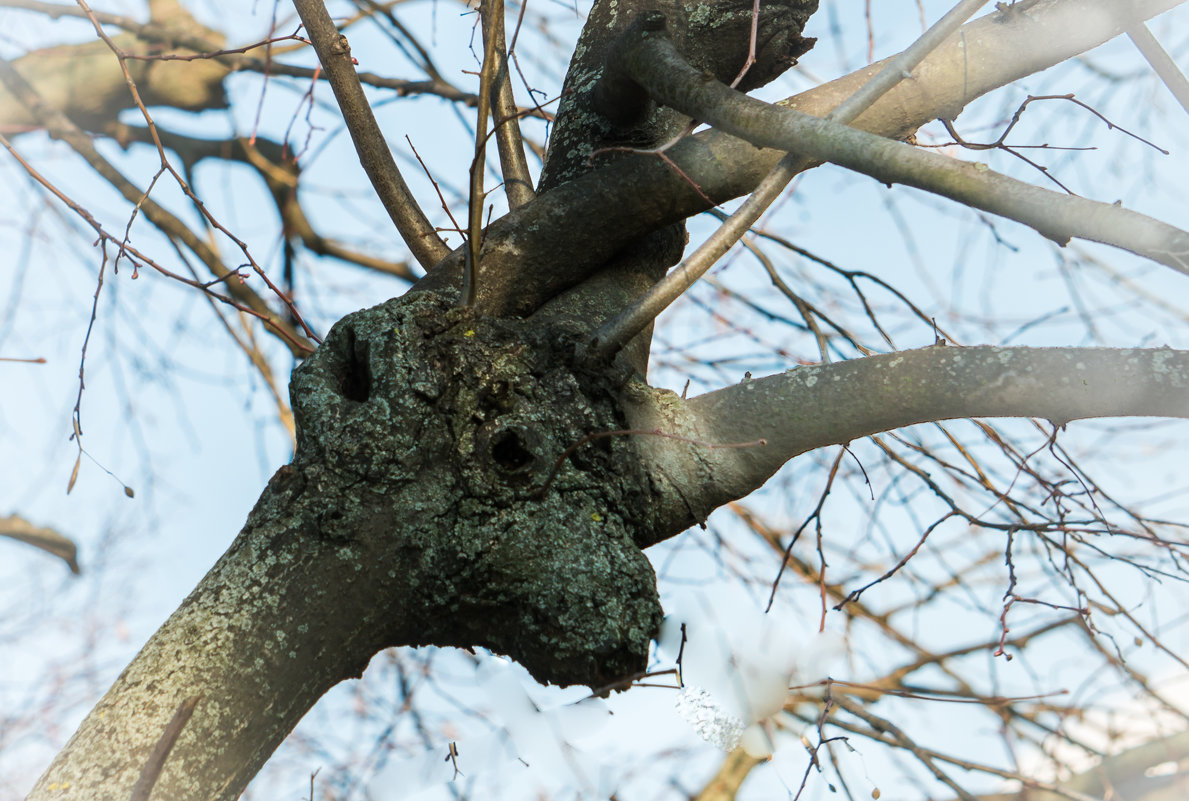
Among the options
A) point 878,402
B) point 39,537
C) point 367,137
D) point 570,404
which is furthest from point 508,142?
point 39,537

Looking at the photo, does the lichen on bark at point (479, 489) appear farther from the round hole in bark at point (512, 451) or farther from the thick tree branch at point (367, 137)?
the thick tree branch at point (367, 137)

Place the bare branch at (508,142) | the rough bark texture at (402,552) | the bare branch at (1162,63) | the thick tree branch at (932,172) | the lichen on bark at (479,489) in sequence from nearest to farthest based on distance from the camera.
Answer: the thick tree branch at (932,172) < the rough bark texture at (402,552) < the lichen on bark at (479,489) < the bare branch at (1162,63) < the bare branch at (508,142)

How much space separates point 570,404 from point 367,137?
38.4 inches

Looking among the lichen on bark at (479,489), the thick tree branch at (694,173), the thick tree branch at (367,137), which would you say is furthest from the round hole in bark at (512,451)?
the thick tree branch at (367,137)

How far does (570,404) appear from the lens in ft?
4.78

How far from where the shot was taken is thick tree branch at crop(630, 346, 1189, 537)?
1.31 metres

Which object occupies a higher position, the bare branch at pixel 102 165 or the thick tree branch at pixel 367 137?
the bare branch at pixel 102 165

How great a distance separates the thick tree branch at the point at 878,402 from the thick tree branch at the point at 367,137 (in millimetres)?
848

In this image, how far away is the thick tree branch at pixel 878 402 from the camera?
1.31 m

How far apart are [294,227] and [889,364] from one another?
8.49 feet

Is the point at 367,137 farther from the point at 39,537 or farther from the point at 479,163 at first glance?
the point at 39,537

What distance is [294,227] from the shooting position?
3264 millimetres

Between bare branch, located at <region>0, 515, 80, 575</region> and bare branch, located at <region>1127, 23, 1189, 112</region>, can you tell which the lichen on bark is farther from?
bare branch, located at <region>0, 515, 80, 575</region>

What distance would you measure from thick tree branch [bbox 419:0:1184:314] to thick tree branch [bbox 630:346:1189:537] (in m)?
0.40
